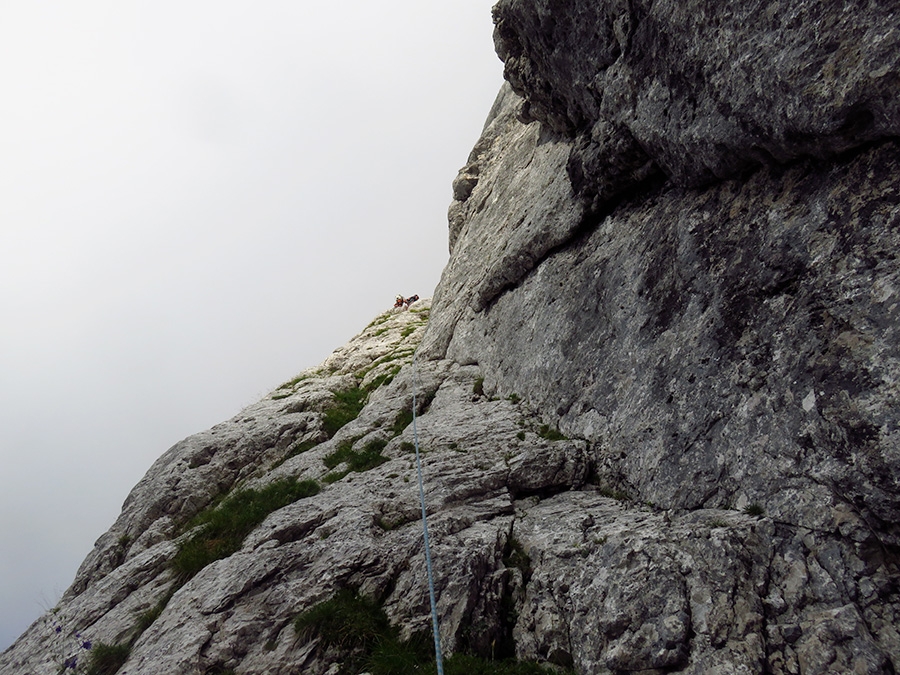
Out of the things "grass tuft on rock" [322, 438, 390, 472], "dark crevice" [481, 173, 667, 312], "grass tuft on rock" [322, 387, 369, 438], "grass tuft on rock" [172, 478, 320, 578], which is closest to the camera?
"grass tuft on rock" [172, 478, 320, 578]

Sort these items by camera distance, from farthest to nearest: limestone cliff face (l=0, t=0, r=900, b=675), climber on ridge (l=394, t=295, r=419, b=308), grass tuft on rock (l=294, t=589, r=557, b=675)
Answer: climber on ridge (l=394, t=295, r=419, b=308)
grass tuft on rock (l=294, t=589, r=557, b=675)
limestone cliff face (l=0, t=0, r=900, b=675)

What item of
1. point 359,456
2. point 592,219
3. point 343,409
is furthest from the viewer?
point 343,409

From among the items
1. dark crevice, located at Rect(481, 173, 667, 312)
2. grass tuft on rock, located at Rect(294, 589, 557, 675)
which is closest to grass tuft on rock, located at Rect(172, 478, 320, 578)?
grass tuft on rock, located at Rect(294, 589, 557, 675)

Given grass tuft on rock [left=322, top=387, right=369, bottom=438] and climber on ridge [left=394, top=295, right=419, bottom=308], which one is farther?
climber on ridge [left=394, top=295, right=419, bottom=308]

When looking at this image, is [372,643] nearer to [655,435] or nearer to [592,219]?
[655,435]

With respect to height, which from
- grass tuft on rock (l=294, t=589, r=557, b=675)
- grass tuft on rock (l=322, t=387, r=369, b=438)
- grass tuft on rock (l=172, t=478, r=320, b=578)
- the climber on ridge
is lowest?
grass tuft on rock (l=294, t=589, r=557, b=675)

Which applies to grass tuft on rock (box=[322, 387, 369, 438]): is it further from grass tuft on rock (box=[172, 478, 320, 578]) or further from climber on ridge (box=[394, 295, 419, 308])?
climber on ridge (box=[394, 295, 419, 308])

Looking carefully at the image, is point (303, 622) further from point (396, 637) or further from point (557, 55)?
point (557, 55)

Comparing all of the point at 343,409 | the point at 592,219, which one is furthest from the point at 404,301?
the point at 592,219

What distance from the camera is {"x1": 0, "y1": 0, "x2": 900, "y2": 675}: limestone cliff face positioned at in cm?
671

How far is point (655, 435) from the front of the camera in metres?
10.0

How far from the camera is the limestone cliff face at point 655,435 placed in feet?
22.0

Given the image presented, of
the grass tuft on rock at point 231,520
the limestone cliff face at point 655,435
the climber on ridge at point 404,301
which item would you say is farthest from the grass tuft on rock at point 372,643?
the climber on ridge at point 404,301

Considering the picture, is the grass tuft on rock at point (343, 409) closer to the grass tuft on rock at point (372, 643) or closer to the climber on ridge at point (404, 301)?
the grass tuft on rock at point (372, 643)
